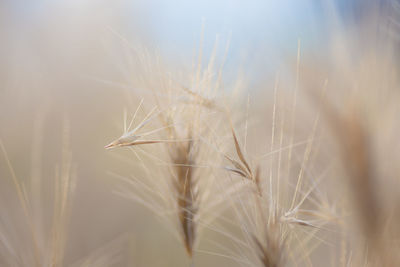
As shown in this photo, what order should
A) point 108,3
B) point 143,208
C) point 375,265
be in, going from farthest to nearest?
point 108,3 → point 143,208 → point 375,265

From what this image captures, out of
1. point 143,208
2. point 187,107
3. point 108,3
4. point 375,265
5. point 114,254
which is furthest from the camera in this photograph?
point 108,3

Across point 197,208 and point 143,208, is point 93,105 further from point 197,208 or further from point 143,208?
point 197,208

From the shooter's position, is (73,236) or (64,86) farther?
(64,86)

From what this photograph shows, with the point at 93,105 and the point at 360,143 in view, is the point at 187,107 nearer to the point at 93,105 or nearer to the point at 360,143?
the point at 360,143

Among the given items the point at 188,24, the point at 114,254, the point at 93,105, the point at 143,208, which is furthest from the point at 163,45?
the point at 114,254

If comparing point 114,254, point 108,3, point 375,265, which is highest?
point 108,3

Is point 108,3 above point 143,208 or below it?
above

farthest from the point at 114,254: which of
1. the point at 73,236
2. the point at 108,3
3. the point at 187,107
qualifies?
the point at 108,3
